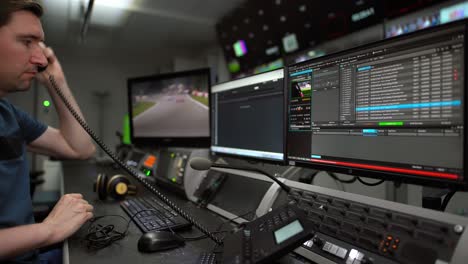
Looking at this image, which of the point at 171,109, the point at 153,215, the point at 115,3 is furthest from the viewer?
the point at 115,3

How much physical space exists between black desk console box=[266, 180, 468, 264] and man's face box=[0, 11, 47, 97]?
2.79ft

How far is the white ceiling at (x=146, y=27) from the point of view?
10.5ft

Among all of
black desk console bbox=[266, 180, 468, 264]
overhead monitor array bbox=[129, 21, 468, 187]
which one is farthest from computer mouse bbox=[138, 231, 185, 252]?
overhead monitor array bbox=[129, 21, 468, 187]

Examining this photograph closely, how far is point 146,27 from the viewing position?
386cm

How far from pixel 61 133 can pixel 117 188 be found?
345 millimetres

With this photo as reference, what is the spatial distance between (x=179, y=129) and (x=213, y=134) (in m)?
0.26

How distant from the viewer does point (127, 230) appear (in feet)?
2.85

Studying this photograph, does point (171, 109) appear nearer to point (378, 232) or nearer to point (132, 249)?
point (132, 249)

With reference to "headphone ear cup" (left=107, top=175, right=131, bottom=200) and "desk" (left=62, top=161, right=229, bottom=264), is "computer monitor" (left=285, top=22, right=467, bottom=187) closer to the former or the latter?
"desk" (left=62, top=161, right=229, bottom=264)

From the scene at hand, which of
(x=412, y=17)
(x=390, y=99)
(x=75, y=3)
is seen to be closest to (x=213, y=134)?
(x=390, y=99)

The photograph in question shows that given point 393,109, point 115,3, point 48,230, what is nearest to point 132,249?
point 48,230

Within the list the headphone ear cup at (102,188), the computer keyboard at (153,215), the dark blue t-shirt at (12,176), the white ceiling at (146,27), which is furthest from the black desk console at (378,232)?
the white ceiling at (146,27)

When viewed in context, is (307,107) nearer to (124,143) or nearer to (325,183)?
(325,183)

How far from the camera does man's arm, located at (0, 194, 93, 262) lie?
65cm
